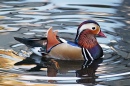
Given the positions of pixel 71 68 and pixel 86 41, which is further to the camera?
pixel 86 41

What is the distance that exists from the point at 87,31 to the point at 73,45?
0.28 meters

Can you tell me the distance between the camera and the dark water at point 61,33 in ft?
19.3

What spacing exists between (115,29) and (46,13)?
152 centimetres

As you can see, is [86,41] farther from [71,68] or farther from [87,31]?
[71,68]

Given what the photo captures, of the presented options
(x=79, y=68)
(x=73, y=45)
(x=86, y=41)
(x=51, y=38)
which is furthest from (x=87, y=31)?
(x=79, y=68)

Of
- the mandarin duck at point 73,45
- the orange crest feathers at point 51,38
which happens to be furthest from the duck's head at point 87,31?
the orange crest feathers at point 51,38

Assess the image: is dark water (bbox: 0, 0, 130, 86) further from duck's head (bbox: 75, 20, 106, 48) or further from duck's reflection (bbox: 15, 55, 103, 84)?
duck's head (bbox: 75, 20, 106, 48)

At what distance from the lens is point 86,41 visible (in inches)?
267

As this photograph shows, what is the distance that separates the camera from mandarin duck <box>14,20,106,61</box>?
6.64m

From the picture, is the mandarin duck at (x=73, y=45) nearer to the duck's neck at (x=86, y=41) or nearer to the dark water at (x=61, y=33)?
the duck's neck at (x=86, y=41)

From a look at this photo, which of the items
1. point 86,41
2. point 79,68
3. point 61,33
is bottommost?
point 79,68

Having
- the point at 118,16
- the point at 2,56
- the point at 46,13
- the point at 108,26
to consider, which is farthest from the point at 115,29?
the point at 2,56

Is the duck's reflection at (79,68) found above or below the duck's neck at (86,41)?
below

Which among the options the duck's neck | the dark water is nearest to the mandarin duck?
the duck's neck
